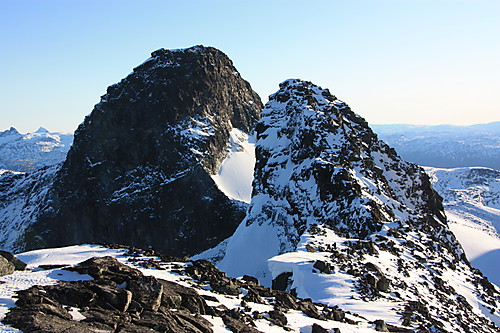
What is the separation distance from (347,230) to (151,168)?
8324 centimetres

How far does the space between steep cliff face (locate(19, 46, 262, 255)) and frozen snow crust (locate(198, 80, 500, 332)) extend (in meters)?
18.2

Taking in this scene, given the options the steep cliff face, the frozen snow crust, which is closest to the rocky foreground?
the frozen snow crust

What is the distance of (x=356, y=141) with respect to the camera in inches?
3125

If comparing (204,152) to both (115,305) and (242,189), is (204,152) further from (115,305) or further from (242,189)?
(115,305)

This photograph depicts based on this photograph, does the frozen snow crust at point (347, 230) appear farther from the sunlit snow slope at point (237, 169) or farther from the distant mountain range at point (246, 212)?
the sunlit snow slope at point (237, 169)

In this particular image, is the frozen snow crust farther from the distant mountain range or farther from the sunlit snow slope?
the sunlit snow slope

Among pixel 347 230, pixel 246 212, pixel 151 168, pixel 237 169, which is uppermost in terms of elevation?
pixel 151 168

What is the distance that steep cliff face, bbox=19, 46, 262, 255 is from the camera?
398 ft

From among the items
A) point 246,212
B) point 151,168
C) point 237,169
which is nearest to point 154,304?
point 246,212

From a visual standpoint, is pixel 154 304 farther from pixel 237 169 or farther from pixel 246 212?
pixel 237 169

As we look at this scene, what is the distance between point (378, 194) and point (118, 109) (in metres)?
94.8

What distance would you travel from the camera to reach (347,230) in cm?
5684

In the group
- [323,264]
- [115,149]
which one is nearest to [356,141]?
[323,264]

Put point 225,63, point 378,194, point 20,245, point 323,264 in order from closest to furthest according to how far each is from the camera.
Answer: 1. point 323,264
2. point 378,194
3. point 20,245
4. point 225,63
